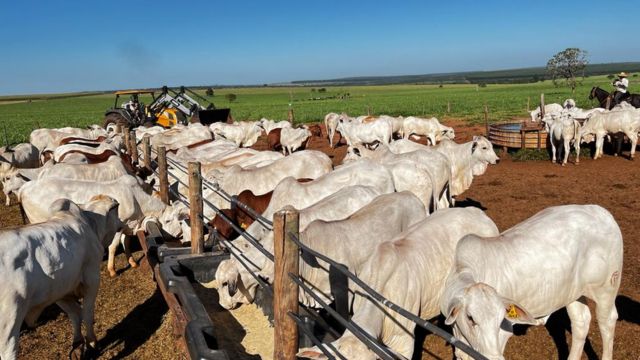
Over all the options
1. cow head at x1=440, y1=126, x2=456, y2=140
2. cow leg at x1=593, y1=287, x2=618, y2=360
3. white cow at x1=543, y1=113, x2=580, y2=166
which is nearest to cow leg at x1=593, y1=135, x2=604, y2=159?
white cow at x1=543, y1=113, x2=580, y2=166

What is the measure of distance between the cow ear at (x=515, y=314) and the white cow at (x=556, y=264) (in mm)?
541

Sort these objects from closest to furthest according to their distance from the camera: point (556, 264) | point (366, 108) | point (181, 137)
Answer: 1. point (556, 264)
2. point (181, 137)
3. point (366, 108)

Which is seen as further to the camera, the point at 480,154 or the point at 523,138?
the point at 523,138

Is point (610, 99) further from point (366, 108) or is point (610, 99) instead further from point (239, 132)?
point (366, 108)

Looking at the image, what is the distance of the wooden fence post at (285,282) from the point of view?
390 centimetres

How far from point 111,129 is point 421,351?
20644 mm

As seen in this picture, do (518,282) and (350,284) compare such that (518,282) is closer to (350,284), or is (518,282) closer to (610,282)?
(610,282)

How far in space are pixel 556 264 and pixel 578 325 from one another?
1.14 meters

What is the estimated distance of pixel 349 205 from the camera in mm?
7164

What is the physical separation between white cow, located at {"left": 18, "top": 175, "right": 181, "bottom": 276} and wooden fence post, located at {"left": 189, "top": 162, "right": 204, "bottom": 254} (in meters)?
2.18

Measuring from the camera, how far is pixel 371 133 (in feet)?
73.7

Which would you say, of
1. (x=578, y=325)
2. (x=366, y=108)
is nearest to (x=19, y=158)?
(x=578, y=325)

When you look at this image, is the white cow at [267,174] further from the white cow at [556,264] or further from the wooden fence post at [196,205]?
the white cow at [556,264]

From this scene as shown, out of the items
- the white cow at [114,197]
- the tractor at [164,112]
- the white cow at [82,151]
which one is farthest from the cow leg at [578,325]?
the tractor at [164,112]
